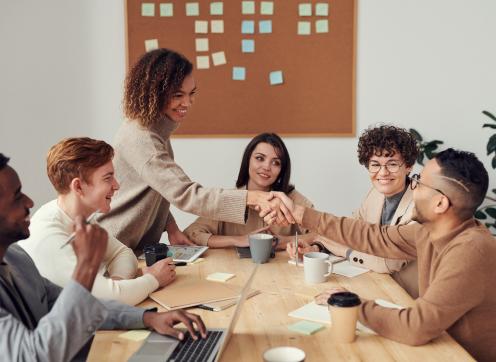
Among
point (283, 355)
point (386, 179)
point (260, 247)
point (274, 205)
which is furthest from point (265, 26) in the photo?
point (283, 355)

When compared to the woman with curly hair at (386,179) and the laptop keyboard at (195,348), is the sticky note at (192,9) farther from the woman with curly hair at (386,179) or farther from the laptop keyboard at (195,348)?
the laptop keyboard at (195,348)

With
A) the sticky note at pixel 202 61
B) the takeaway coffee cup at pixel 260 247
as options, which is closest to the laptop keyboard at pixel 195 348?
the takeaway coffee cup at pixel 260 247

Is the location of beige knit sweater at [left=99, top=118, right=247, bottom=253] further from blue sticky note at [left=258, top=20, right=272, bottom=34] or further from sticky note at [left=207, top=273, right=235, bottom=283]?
blue sticky note at [left=258, top=20, right=272, bottom=34]

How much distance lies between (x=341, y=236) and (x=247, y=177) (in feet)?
3.36

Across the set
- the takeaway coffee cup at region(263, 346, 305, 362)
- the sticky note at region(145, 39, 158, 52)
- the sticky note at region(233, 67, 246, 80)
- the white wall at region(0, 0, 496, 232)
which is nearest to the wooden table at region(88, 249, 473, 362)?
the takeaway coffee cup at region(263, 346, 305, 362)

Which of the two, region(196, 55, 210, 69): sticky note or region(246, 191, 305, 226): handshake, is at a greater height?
region(196, 55, 210, 69): sticky note

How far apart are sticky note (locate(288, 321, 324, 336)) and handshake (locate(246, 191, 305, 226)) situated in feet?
2.28

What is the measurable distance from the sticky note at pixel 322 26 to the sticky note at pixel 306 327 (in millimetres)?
2522

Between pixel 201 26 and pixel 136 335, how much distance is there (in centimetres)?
257

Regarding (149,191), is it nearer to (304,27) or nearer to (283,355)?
(283,355)

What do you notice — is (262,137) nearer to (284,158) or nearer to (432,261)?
(284,158)

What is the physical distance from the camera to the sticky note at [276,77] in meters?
3.62

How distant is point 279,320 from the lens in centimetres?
152

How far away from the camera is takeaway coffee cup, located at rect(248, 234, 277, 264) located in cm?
210
